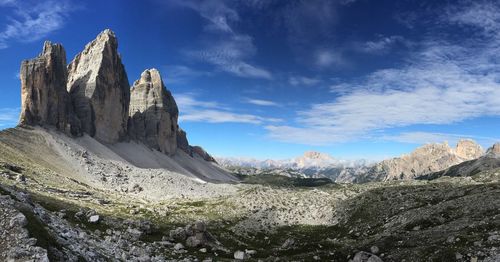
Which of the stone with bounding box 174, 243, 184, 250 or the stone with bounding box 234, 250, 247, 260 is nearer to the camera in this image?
the stone with bounding box 174, 243, 184, 250

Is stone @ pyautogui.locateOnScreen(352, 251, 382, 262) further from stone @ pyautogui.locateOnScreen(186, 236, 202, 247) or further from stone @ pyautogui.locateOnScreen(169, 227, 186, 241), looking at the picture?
stone @ pyautogui.locateOnScreen(169, 227, 186, 241)

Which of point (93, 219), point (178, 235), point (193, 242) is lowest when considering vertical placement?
point (193, 242)

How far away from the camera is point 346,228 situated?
9369 cm

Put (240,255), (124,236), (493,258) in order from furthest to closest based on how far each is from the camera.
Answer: (240,255) < (124,236) < (493,258)

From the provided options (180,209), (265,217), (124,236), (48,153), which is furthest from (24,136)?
(124,236)

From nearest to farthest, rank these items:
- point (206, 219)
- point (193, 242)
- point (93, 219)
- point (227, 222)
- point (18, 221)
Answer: point (18, 221) → point (93, 219) → point (193, 242) → point (206, 219) → point (227, 222)

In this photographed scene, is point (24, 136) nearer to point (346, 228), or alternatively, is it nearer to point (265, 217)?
point (265, 217)

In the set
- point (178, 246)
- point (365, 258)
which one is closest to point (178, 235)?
point (178, 246)

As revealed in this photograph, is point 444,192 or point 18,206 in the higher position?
point 444,192

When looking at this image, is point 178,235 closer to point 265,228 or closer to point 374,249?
point 374,249

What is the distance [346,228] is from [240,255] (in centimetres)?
4294

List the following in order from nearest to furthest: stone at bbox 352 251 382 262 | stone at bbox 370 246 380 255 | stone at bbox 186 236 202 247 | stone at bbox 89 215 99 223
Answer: stone at bbox 352 251 382 262
stone at bbox 370 246 380 255
stone at bbox 89 215 99 223
stone at bbox 186 236 202 247

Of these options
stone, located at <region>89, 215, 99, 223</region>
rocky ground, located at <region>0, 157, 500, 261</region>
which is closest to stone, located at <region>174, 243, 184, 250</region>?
rocky ground, located at <region>0, 157, 500, 261</region>

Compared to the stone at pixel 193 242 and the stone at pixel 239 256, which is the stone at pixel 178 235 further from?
the stone at pixel 239 256
